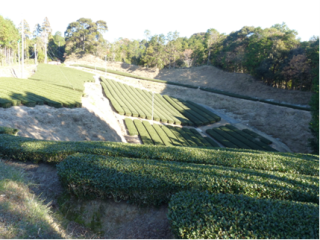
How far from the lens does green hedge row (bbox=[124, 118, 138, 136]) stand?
72.8 ft

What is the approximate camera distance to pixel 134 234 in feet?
17.9

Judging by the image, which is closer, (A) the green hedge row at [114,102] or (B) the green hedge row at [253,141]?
(B) the green hedge row at [253,141]

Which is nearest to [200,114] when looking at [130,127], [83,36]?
[130,127]

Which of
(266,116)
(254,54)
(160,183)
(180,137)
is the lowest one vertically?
(180,137)

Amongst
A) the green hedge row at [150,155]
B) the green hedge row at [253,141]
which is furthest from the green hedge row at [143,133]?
the green hedge row at [253,141]

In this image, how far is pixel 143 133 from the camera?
22453 mm

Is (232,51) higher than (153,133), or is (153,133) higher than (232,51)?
(232,51)

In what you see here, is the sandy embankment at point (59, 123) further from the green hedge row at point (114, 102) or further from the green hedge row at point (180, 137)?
the green hedge row at point (180, 137)

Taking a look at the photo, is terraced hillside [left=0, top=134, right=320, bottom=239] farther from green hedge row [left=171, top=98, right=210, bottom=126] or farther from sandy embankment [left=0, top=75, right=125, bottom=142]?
green hedge row [left=171, top=98, right=210, bottom=126]

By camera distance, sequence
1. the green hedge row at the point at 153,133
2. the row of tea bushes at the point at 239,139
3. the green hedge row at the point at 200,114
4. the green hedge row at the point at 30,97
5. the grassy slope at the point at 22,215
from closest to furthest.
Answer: the grassy slope at the point at 22,215 < the green hedge row at the point at 30,97 < the green hedge row at the point at 153,133 < the row of tea bushes at the point at 239,139 < the green hedge row at the point at 200,114

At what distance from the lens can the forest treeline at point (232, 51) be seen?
3336 centimetres

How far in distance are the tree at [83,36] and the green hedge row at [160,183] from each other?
6762 cm

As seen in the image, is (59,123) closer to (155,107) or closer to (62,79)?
(62,79)

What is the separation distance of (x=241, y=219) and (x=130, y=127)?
19.8 metres
